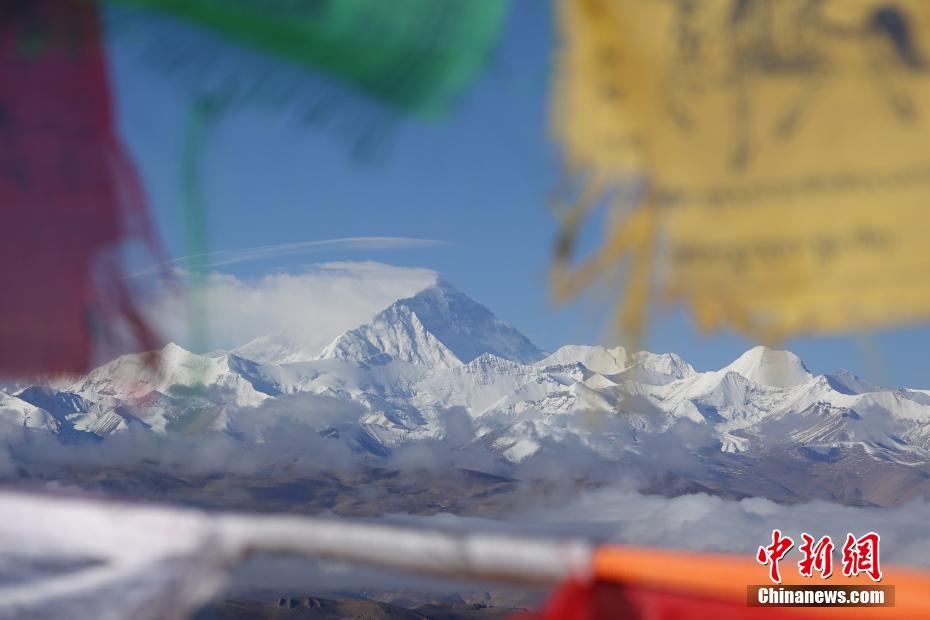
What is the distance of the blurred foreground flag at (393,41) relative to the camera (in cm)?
94

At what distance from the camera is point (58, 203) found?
1.26 meters

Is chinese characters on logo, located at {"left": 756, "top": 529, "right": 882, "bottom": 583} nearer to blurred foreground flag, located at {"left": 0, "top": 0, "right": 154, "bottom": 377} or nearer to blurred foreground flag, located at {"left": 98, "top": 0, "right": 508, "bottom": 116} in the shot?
blurred foreground flag, located at {"left": 98, "top": 0, "right": 508, "bottom": 116}

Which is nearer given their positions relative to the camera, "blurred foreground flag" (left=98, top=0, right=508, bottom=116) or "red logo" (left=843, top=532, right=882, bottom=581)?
"red logo" (left=843, top=532, right=882, bottom=581)

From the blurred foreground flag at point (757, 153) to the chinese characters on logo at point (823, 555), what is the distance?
7.8 inches

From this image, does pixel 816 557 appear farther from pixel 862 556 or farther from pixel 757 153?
pixel 757 153

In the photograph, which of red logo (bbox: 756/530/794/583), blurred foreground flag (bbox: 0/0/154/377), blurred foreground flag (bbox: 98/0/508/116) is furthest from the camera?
blurred foreground flag (bbox: 0/0/154/377)

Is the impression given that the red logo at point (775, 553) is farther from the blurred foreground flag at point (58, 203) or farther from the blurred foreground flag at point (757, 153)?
the blurred foreground flag at point (58, 203)

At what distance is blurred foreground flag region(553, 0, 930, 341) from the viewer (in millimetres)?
784

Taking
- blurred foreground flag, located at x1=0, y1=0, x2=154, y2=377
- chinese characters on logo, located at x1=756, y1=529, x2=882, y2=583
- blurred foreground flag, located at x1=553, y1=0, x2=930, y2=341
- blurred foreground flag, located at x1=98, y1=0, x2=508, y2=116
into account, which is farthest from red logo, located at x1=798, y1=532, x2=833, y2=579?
blurred foreground flag, located at x1=0, y1=0, x2=154, y2=377

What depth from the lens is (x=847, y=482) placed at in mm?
72438

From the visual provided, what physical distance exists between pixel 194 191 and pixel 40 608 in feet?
1.59

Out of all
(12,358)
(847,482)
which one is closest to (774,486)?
(847,482)

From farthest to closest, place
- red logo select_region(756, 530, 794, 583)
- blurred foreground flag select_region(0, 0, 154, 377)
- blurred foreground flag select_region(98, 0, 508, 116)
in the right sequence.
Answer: blurred foreground flag select_region(0, 0, 154, 377) < blurred foreground flag select_region(98, 0, 508, 116) < red logo select_region(756, 530, 794, 583)

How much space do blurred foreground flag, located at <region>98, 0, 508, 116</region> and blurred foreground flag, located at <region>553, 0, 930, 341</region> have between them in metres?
0.11
